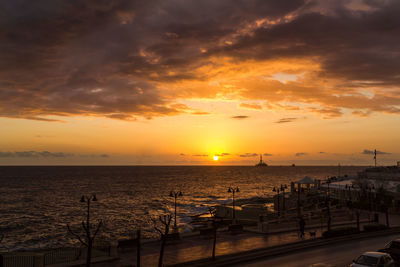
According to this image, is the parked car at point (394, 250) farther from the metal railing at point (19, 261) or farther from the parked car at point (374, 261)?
the metal railing at point (19, 261)

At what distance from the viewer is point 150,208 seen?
84938 mm

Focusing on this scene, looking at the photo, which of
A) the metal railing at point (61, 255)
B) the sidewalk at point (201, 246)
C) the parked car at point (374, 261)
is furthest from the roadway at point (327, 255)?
the metal railing at point (61, 255)

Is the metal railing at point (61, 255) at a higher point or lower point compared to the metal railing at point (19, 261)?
lower

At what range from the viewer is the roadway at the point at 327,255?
21.1 meters

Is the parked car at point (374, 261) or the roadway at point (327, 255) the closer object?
the parked car at point (374, 261)

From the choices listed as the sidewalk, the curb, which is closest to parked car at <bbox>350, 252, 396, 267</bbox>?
the curb

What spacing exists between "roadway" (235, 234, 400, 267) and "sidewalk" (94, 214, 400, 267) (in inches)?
104

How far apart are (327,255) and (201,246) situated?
903 cm

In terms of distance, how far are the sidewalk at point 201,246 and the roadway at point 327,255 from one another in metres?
2.65

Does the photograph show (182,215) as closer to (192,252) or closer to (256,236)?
(256,236)

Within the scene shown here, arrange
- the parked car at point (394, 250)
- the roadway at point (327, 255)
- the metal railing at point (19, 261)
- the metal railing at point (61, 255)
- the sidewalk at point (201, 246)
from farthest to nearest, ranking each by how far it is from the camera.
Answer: the metal railing at point (61, 255) → the sidewalk at point (201, 246) → the roadway at point (327, 255) → the parked car at point (394, 250) → the metal railing at point (19, 261)

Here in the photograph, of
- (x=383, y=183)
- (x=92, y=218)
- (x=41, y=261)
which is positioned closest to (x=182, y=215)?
(x=92, y=218)

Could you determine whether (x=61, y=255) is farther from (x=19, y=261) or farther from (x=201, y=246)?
(x=201, y=246)

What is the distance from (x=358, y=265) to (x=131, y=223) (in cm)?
5133
